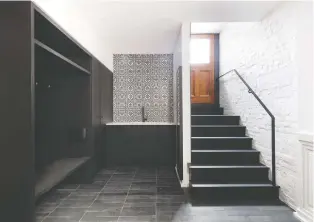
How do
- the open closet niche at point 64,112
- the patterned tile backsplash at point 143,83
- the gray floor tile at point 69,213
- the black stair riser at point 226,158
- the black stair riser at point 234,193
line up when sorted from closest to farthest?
1. the gray floor tile at point 69,213
2. the black stair riser at point 234,193
3. the black stair riser at point 226,158
4. the open closet niche at point 64,112
5. the patterned tile backsplash at point 143,83

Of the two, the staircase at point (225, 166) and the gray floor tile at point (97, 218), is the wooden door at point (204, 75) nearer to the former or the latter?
the staircase at point (225, 166)

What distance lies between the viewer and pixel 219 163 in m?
4.38

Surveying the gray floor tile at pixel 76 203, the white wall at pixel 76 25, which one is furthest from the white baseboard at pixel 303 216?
the white wall at pixel 76 25

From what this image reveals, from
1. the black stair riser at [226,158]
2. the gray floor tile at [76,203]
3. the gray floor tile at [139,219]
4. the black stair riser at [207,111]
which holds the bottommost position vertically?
the gray floor tile at [76,203]

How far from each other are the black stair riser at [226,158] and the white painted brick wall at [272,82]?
16 cm

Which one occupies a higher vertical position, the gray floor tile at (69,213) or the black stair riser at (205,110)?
the black stair riser at (205,110)

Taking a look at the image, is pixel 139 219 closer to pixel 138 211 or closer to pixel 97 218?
pixel 138 211

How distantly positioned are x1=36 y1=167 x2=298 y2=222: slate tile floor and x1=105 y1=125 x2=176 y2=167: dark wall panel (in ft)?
4.55

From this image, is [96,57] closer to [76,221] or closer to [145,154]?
[145,154]

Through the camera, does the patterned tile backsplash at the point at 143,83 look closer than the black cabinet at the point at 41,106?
No

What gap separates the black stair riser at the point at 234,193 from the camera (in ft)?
12.4

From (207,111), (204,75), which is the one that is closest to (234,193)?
(207,111)

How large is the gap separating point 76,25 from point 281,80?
9.44ft

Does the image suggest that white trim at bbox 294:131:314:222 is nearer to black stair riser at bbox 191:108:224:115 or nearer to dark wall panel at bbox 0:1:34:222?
dark wall panel at bbox 0:1:34:222
